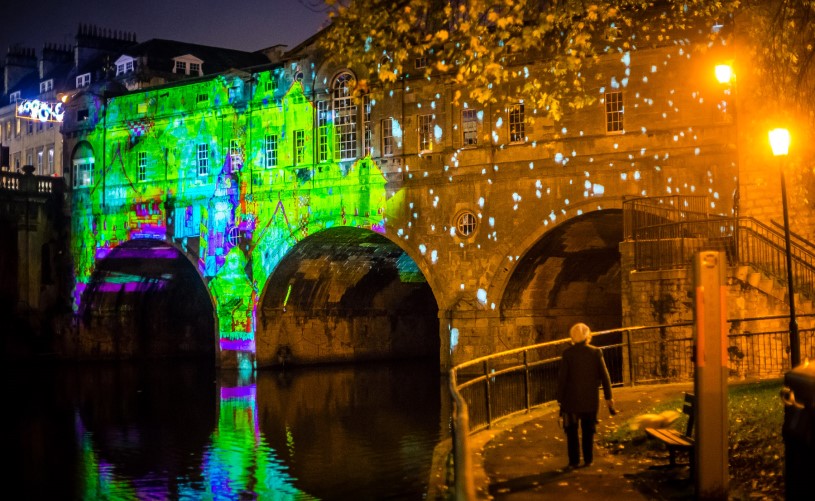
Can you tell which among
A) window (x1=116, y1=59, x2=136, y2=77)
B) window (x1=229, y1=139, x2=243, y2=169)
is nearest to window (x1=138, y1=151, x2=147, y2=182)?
window (x1=229, y1=139, x2=243, y2=169)

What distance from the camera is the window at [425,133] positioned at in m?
32.9

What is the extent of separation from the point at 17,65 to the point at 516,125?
47040 mm

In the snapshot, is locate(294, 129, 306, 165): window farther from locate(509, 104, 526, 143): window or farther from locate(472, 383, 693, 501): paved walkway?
locate(472, 383, 693, 501): paved walkway

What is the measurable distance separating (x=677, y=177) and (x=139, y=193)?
22.9m

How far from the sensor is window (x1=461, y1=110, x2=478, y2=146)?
31984 millimetres

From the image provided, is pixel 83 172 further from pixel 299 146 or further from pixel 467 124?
pixel 467 124

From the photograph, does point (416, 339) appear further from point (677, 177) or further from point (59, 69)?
point (59, 69)

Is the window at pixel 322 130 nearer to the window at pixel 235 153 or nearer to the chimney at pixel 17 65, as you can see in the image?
the window at pixel 235 153

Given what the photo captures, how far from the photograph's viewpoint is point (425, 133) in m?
33.1

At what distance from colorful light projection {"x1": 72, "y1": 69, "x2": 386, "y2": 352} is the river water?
4.75 m

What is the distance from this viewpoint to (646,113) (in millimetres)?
28656

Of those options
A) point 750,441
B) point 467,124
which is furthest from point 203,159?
point 750,441

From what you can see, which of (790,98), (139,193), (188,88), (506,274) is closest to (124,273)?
(139,193)

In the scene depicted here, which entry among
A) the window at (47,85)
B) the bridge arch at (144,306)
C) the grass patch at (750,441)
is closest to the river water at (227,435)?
the grass patch at (750,441)
